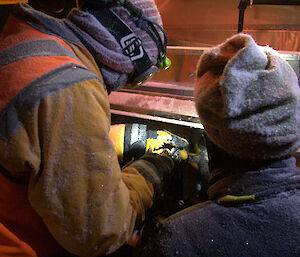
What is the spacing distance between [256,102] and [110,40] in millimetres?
696

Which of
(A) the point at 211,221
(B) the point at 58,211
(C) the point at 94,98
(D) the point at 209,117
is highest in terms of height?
(C) the point at 94,98

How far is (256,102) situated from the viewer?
0.72 m

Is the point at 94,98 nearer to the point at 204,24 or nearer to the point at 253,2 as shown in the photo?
the point at 253,2

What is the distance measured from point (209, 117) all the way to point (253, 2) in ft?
3.82

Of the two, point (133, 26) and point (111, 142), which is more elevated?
point (133, 26)

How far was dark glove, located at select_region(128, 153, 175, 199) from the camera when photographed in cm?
128

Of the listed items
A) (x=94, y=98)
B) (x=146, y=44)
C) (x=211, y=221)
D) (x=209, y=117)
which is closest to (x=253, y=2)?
(x=146, y=44)

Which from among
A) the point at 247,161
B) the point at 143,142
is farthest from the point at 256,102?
the point at 143,142

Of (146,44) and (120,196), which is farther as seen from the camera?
(146,44)

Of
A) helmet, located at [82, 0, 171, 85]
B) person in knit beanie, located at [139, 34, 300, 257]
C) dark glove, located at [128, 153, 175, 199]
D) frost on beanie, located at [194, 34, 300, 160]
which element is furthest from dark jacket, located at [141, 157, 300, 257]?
helmet, located at [82, 0, 171, 85]

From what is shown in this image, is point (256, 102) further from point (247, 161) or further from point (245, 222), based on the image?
point (245, 222)

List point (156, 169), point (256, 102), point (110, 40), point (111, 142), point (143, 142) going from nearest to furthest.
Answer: point (256, 102)
point (111, 142)
point (110, 40)
point (156, 169)
point (143, 142)

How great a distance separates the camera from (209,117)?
85 centimetres

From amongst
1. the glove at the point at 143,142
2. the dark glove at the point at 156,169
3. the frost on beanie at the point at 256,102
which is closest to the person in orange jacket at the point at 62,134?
the dark glove at the point at 156,169
